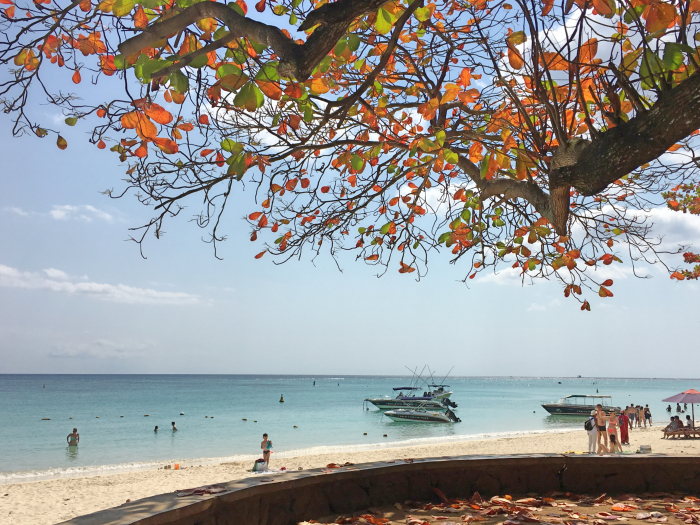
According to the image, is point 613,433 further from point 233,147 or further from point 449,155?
point 233,147

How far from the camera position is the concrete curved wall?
6.46 ft

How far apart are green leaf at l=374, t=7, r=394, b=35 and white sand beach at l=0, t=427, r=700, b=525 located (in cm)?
1152

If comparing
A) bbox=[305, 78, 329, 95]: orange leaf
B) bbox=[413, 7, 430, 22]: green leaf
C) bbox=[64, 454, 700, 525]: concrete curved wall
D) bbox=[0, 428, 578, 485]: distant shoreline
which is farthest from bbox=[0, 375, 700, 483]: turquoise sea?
bbox=[413, 7, 430, 22]: green leaf

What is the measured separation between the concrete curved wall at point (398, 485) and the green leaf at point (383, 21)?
2.31 m

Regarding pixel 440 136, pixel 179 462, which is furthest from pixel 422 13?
pixel 179 462

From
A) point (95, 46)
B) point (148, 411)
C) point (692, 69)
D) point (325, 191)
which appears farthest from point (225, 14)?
point (148, 411)

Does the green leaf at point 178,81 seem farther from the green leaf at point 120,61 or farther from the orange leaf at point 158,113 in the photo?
the orange leaf at point 158,113

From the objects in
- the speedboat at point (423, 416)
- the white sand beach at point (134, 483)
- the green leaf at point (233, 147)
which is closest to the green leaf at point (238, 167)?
the green leaf at point (233, 147)

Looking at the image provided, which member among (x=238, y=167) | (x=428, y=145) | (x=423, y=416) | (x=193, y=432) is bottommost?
(x=193, y=432)

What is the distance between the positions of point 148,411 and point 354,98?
157 feet

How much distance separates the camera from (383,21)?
100 inches

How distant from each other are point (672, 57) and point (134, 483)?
15983mm

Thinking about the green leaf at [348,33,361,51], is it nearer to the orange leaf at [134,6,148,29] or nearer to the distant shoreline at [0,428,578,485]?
the orange leaf at [134,6,148,29]

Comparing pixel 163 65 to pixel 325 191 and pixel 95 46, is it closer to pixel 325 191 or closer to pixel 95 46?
pixel 95 46
